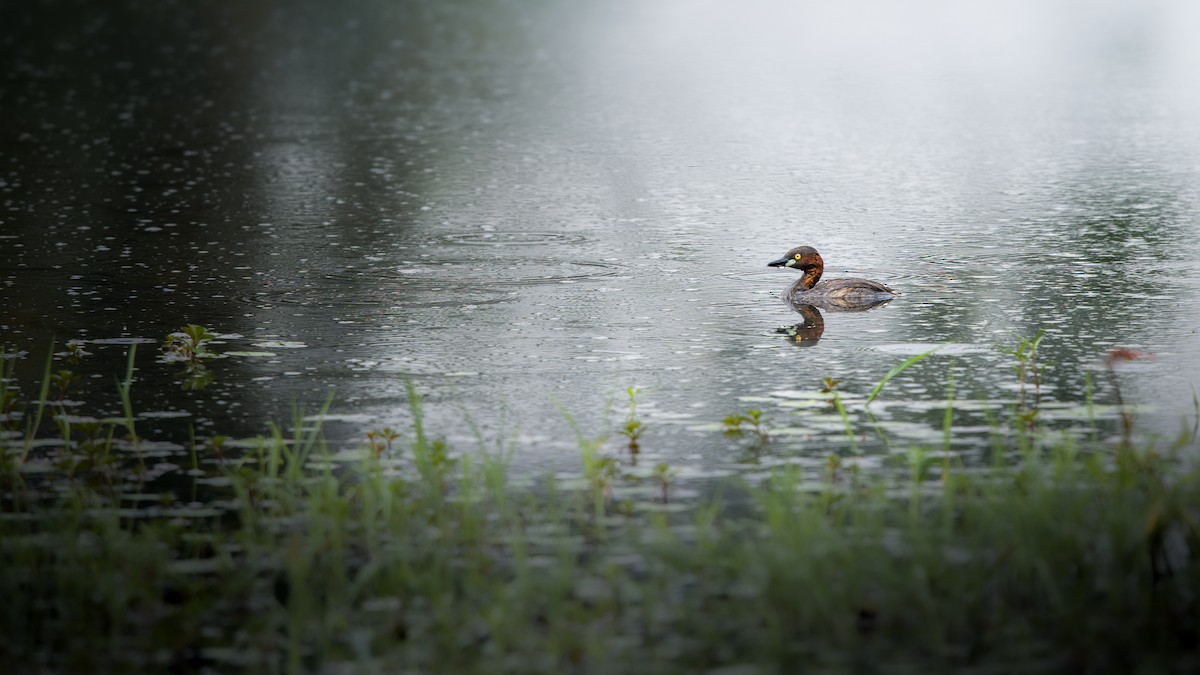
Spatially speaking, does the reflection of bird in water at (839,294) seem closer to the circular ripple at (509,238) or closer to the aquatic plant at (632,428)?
the circular ripple at (509,238)

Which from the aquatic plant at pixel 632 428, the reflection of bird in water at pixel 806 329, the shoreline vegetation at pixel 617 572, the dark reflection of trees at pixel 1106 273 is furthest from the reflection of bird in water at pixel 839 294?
the shoreline vegetation at pixel 617 572

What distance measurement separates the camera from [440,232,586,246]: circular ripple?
41.7 ft

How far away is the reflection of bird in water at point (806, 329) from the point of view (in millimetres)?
9477

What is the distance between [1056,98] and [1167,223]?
8334 mm

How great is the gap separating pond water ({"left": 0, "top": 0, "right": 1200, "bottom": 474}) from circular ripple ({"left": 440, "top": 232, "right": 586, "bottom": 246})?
0.16ft

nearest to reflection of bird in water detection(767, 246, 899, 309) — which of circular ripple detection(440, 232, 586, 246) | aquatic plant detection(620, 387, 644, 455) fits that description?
circular ripple detection(440, 232, 586, 246)

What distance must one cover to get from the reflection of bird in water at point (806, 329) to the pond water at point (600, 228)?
0.06 m

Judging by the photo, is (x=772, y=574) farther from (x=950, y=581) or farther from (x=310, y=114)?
(x=310, y=114)

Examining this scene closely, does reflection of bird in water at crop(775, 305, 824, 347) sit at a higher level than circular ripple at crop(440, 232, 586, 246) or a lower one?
lower

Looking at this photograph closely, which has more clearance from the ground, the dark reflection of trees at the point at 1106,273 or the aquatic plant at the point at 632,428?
the dark reflection of trees at the point at 1106,273

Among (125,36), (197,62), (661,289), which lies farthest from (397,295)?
(125,36)

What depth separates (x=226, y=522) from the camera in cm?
647

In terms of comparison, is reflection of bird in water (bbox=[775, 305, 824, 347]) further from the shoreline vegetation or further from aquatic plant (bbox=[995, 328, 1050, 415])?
the shoreline vegetation

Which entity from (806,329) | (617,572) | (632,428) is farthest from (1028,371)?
(617,572)
